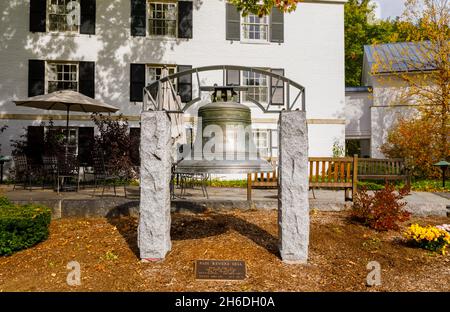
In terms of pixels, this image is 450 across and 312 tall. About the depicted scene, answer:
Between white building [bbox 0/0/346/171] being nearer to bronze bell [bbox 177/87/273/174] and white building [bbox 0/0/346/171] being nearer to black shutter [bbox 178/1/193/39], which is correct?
black shutter [bbox 178/1/193/39]

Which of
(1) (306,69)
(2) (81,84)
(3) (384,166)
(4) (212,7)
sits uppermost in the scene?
(4) (212,7)

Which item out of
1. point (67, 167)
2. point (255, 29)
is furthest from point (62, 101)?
point (255, 29)

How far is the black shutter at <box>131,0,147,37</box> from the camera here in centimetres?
1474

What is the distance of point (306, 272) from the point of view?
3975 mm

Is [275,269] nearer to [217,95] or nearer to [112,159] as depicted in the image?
[217,95]

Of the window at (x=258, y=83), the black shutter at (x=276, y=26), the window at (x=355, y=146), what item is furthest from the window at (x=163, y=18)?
the window at (x=355, y=146)

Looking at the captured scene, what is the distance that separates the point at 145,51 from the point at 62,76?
3831 millimetres

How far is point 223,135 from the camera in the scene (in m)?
3.82

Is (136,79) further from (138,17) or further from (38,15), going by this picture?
(38,15)

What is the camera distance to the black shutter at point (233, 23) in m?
15.1

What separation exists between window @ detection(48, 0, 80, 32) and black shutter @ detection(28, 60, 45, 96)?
172 cm

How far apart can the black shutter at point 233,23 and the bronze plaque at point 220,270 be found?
511 inches
